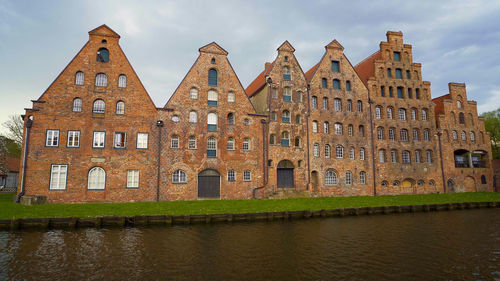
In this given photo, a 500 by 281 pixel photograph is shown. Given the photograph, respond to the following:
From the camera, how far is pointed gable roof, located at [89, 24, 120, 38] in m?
26.1

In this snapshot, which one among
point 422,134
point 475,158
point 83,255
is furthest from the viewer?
point 475,158

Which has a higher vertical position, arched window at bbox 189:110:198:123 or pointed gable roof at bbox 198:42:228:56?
pointed gable roof at bbox 198:42:228:56

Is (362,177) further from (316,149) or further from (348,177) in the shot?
(316,149)

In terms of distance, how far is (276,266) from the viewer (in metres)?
8.39

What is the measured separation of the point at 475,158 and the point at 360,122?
1819cm

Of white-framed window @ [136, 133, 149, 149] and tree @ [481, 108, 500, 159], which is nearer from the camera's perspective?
white-framed window @ [136, 133, 149, 149]

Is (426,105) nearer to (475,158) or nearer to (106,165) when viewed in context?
(475,158)

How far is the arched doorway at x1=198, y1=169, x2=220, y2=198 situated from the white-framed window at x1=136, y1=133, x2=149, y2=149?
219 inches

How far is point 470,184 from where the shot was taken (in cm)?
3712

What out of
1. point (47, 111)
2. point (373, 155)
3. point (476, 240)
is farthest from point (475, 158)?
point (47, 111)

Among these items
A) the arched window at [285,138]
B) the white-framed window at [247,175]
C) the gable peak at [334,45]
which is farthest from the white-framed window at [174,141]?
the gable peak at [334,45]

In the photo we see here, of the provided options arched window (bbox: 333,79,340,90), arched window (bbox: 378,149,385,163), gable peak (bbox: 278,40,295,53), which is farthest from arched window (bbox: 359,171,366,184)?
gable peak (bbox: 278,40,295,53)

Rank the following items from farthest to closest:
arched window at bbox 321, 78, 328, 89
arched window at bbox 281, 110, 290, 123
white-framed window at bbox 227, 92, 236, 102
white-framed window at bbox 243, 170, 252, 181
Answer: arched window at bbox 321, 78, 328, 89
arched window at bbox 281, 110, 290, 123
white-framed window at bbox 227, 92, 236, 102
white-framed window at bbox 243, 170, 252, 181

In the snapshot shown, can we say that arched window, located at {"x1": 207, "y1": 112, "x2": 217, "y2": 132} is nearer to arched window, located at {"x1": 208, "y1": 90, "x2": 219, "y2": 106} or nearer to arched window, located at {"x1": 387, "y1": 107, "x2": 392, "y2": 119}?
arched window, located at {"x1": 208, "y1": 90, "x2": 219, "y2": 106}
